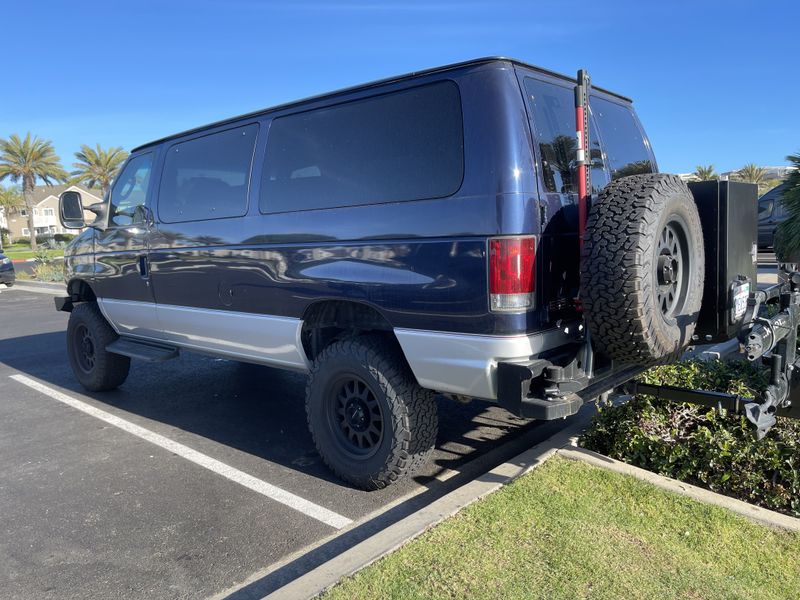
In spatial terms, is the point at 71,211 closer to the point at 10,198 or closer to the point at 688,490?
the point at 688,490

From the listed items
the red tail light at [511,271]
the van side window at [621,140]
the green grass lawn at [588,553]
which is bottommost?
the green grass lawn at [588,553]

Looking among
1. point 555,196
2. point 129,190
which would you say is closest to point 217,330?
point 129,190

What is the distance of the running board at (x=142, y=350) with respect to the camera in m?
5.23

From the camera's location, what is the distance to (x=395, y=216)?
11.0 ft

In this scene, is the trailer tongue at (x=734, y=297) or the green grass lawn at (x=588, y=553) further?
the trailer tongue at (x=734, y=297)

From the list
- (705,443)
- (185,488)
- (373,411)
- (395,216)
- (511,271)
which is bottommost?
(185,488)

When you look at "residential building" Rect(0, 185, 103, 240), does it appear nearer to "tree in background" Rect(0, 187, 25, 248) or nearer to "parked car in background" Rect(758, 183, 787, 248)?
Answer: "tree in background" Rect(0, 187, 25, 248)

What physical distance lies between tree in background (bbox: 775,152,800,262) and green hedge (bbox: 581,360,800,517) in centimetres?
436

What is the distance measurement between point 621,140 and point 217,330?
3193 mm

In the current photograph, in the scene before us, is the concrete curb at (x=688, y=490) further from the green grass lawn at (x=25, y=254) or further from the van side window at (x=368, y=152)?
the green grass lawn at (x=25, y=254)

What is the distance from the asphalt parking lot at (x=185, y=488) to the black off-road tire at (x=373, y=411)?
22 centimetres

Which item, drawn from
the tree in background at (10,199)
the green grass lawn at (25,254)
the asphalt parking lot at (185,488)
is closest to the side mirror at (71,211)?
the asphalt parking lot at (185,488)

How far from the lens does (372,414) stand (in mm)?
3721

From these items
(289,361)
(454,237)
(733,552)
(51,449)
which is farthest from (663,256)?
(51,449)
